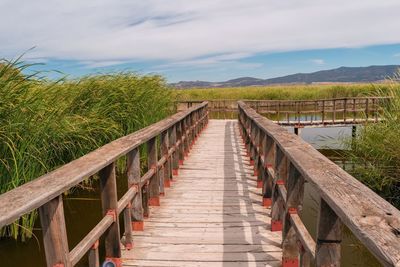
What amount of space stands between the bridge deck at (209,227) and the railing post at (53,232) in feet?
4.22

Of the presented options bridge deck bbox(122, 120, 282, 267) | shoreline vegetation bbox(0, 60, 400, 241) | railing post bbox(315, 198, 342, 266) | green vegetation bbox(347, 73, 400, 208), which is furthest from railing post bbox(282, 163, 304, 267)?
green vegetation bbox(347, 73, 400, 208)

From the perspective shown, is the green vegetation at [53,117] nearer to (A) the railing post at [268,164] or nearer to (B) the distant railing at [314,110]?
(A) the railing post at [268,164]

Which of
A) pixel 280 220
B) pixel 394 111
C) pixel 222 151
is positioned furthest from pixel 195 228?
pixel 394 111

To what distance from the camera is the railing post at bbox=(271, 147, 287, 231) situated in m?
3.54

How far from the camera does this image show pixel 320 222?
1.96 meters

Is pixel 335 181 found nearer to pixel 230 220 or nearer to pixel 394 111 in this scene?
pixel 230 220

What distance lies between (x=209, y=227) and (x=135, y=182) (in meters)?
1.02

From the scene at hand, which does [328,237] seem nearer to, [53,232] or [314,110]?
[53,232]

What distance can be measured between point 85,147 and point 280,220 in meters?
3.56

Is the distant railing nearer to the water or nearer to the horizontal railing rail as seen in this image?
the horizontal railing rail

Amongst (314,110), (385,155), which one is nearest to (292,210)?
(385,155)

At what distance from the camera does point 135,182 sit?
357 cm

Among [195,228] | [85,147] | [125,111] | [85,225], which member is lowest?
[85,225]

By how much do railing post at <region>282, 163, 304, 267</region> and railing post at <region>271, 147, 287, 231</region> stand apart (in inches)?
18.5
